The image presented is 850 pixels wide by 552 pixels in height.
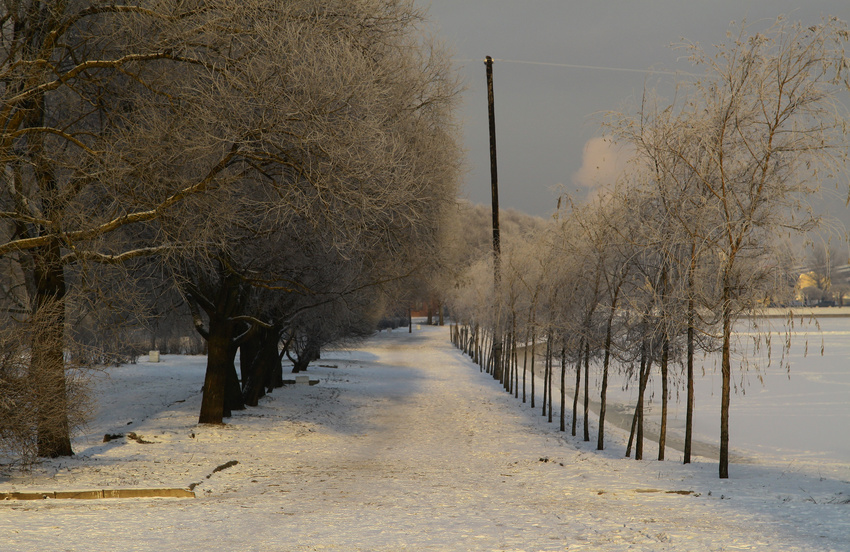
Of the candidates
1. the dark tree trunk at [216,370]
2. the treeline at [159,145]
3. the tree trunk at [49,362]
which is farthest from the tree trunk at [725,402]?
the dark tree trunk at [216,370]

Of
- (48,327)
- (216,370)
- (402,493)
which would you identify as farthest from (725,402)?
(216,370)

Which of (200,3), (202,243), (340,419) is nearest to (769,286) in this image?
(202,243)

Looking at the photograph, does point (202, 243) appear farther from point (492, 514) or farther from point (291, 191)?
point (492, 514)

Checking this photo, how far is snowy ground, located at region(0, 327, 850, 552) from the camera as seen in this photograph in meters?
6.40

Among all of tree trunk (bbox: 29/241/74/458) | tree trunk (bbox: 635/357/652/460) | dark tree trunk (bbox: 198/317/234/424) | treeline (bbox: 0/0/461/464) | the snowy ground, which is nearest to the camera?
the snowy ground

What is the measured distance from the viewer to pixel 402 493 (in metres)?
9.09

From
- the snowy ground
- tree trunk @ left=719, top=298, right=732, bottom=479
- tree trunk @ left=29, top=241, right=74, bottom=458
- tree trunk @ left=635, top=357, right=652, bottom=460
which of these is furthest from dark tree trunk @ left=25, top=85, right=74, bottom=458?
tree trunk @ left=635, top=357, right=652, bottom=460

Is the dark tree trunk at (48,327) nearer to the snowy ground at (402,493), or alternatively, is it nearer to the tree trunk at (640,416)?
the snowy ground at (402,493)

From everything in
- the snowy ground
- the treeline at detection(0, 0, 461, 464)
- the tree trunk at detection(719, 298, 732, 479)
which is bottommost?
the snowy ground

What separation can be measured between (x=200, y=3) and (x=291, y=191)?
137 inches

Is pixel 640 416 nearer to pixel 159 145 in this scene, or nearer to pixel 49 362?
pixel 159 145

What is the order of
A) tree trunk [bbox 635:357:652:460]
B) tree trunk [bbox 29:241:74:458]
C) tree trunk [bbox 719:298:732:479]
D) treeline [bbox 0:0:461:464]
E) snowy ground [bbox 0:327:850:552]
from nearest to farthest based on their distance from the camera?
snowy ground [bbox 0:327:850:552] < tree trunk [bbox 29:241:74:458] < treeline [bbox 0:0:461:464] < tree trunk [bbox 719:298:732:479] < tree trunk [bbox 635:357:652:460]

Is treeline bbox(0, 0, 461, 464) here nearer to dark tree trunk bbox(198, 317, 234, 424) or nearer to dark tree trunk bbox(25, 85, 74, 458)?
dark tree trunk bbox(25, 85, 74, 458)

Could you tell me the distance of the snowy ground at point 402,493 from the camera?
21.0ft
